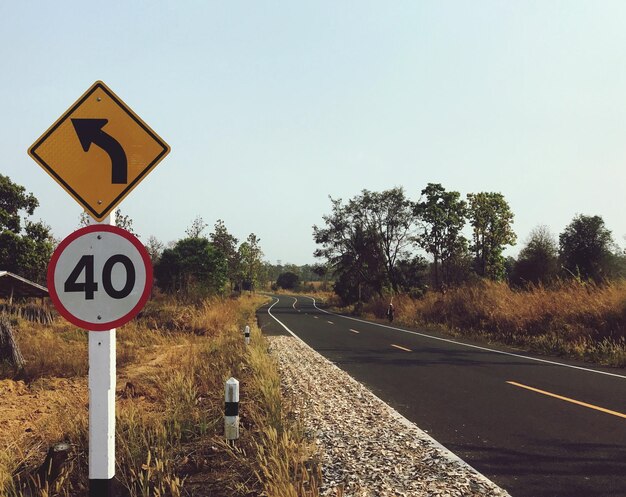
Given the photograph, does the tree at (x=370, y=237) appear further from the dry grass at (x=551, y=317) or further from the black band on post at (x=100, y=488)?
the black band on post at (x=100, y=488)

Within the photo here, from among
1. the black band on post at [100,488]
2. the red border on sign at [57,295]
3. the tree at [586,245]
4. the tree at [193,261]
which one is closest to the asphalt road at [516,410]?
the black band on post at [100,488]

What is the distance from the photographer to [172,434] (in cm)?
516

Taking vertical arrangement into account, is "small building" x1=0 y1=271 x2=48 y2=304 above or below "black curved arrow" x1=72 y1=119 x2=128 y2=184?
below

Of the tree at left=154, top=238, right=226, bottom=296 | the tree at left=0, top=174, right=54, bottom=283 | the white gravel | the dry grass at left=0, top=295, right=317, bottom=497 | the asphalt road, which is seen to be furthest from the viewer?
the tree at left=154, top=238, right=226, bottom=296

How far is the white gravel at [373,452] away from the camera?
423 centimetres

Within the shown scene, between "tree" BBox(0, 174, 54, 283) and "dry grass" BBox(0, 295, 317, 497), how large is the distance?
28651mm

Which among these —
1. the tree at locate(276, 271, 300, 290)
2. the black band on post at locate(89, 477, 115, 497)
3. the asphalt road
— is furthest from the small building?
the tree at locate(276, 271, 300, 290)

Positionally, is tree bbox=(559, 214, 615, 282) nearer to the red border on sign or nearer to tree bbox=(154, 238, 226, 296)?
tree bbox=(154, 238, 226, 296)

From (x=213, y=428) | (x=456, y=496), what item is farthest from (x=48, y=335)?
(x=456, y=496)

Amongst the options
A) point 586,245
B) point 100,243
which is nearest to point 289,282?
point 586,245

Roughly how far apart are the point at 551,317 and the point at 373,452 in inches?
578

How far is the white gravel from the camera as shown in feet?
13.9

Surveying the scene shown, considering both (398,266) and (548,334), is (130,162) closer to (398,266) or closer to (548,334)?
(548,334)

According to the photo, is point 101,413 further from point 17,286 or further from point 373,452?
point 17,286
